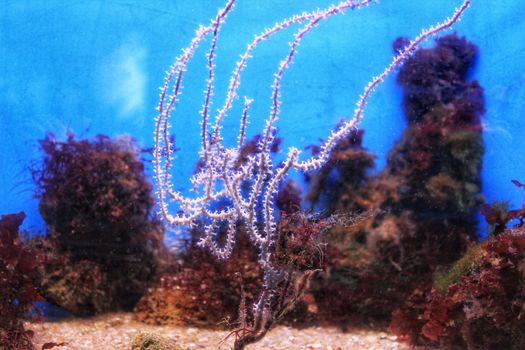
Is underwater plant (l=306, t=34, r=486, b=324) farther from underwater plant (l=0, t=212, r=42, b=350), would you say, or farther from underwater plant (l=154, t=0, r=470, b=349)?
underwater plant (l=0, t=212, r=42, b=350)

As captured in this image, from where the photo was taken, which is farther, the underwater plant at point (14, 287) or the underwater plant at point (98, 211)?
the underwater plant at point (98, 211)

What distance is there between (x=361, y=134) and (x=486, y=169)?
1.58 m

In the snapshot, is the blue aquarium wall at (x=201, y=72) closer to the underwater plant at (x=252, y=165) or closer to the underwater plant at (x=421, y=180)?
the underwater plant at (x=421, y=180)

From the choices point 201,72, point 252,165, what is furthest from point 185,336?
point 201,72

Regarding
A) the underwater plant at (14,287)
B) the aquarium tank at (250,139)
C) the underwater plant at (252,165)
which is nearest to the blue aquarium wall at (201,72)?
the aquarium tank at (250,139)

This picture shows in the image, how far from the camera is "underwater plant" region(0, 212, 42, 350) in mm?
4156

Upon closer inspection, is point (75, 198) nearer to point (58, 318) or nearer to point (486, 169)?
point (58, 318)

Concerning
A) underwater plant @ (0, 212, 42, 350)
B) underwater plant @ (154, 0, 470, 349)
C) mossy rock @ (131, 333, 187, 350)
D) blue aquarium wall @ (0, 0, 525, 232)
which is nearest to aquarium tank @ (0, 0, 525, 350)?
blue aquarium wall @ (0, 0, 525, 232)

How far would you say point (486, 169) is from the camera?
5.46 metres

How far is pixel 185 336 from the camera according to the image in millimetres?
4781

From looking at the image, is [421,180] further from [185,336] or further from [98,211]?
[98,211]

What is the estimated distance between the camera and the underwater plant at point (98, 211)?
541 cm

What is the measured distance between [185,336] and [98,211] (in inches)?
73.4

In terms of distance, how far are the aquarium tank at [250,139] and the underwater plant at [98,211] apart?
2 cm
